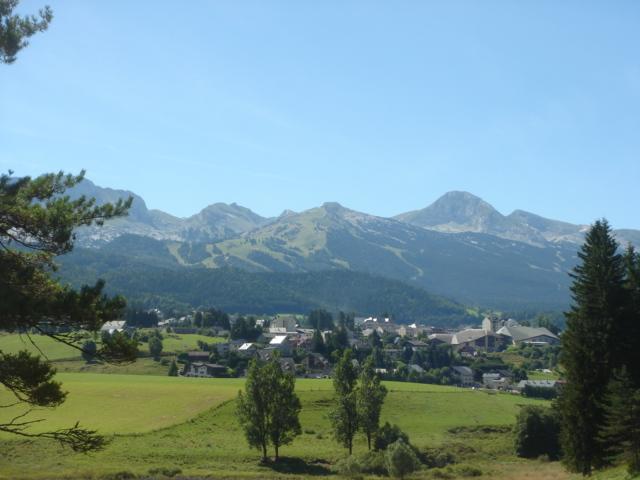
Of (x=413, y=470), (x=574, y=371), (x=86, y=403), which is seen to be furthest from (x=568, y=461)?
(x=86, y=403)

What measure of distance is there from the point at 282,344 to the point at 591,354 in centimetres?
13488

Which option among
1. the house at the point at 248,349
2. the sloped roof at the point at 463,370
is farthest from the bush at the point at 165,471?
the sloped roof at the point at 463,370

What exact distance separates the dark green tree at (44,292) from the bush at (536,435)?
5512cm

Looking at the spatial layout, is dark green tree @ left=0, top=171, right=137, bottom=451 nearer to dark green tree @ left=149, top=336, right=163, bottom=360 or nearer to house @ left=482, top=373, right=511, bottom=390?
dark green tree @ left=149, top=336, right=163, bottom=360

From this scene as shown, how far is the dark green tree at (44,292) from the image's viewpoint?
19094 millimetres

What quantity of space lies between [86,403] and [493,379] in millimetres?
92323

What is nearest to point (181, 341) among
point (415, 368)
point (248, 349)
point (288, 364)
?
point (248, 349)

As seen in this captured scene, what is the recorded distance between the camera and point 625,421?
30203 mm

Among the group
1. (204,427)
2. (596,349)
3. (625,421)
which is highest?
(596,349)

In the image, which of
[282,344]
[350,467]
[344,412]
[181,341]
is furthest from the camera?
[282,344]

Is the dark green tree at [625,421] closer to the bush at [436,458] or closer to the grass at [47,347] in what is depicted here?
the bush at [436,458]

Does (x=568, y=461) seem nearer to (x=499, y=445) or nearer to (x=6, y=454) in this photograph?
(x=499, y=445)

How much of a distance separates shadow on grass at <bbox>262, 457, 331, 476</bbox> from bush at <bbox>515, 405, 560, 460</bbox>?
2074 centimetres

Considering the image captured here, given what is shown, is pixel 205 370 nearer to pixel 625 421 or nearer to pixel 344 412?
pixel 344 412
